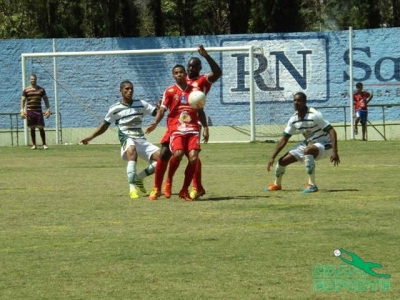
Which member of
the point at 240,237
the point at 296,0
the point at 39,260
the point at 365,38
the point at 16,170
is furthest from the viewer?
the point at 296,0

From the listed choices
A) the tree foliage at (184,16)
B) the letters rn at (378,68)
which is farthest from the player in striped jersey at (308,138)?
the tree foliage at (184,16)

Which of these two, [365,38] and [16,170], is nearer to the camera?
[16,170]

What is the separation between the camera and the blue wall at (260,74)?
35281mm

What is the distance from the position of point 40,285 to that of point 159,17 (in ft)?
106

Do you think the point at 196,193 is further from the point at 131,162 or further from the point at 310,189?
the point at 310,189

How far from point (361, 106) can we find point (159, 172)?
1906 centimetres

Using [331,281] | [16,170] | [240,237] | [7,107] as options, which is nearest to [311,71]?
[7,107]

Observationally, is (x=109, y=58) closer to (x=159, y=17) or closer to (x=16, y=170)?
(x=159, y=17)

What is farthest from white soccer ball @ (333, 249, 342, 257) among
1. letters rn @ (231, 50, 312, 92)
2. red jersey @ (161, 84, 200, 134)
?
letters rn @ (231, 50, 312, 92)

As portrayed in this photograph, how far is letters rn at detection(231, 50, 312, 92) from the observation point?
115ft

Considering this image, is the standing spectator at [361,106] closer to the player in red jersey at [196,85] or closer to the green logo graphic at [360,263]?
the player in red jersey at [196,85]

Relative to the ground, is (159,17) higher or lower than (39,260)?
higher

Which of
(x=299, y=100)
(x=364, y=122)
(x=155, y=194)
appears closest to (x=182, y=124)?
(x=155, y=194)

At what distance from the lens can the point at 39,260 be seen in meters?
9.77
